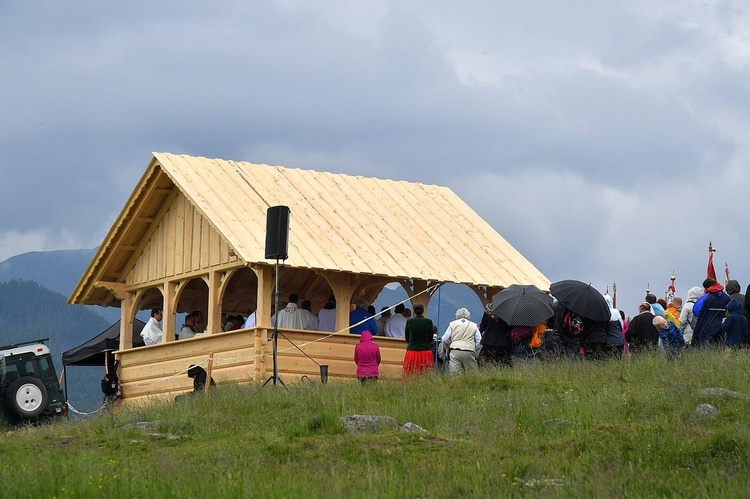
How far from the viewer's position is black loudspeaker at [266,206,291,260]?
70.0ft

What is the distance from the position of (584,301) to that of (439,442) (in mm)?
6699

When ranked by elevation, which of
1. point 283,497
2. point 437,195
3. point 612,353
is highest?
point 437,195

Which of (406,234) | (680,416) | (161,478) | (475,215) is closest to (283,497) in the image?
(161,478)

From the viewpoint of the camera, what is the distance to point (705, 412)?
1505 cm

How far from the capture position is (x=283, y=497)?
1145 centimetres

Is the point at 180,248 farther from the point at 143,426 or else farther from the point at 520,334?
the point at 143,426

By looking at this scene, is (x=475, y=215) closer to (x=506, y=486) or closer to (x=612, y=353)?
(x=612, y=353)

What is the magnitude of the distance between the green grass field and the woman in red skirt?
2.23 metres

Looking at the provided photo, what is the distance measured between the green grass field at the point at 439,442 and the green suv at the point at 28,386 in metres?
6.06

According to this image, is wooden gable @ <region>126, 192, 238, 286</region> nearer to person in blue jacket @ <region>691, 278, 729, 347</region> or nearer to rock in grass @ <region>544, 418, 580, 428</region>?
person in blue jacket @ <region>691, 278, 729, 347</region>

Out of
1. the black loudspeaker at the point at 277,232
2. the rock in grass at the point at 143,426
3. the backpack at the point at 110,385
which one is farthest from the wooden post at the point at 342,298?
the rock in grass at the point at 143,426

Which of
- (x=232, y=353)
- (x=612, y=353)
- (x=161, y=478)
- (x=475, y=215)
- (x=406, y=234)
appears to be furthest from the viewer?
(x=475, y=215)

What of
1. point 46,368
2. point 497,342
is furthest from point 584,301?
point 46,368

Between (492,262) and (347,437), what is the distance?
1332 cm
